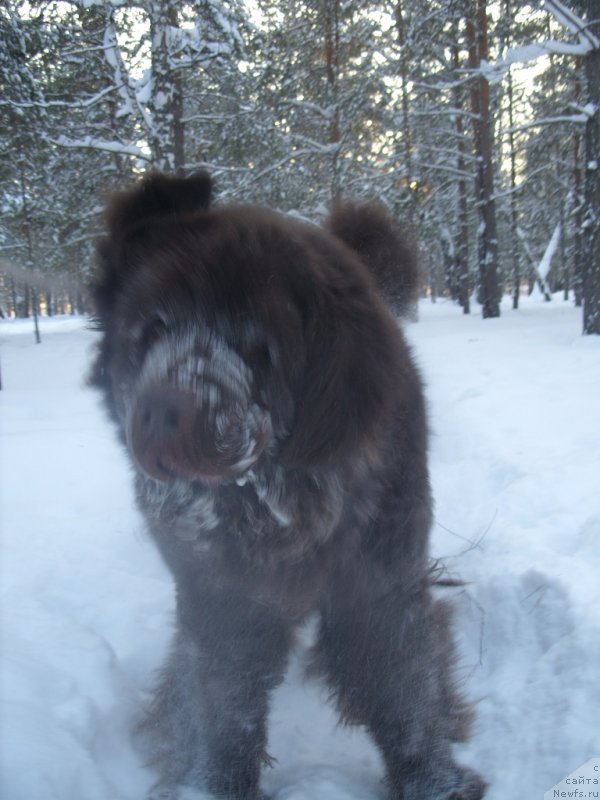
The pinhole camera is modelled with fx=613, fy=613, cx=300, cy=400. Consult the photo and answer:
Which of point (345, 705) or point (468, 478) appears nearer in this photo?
point (345, 705)

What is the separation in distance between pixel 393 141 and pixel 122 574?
1436 centimetres

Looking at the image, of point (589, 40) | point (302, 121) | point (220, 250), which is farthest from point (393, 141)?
point (220, 250)

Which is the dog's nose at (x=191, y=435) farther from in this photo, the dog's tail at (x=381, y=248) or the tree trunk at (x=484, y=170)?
the tree trunk at (x=484, y=170)

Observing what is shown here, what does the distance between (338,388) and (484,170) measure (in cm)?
1651

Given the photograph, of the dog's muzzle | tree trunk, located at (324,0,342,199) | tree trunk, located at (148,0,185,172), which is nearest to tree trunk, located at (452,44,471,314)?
tree trunk, located at (324,0,342,199)

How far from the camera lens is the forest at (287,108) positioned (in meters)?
8.59

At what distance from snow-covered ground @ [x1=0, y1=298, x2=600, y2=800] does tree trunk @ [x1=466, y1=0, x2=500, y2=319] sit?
12595 mm

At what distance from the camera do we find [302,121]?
13.5 meters


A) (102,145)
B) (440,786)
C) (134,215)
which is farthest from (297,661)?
(102,145)

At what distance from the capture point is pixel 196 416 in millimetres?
1461

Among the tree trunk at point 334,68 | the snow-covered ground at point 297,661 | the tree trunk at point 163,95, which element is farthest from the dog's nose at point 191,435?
the tree trunk at point 334,68

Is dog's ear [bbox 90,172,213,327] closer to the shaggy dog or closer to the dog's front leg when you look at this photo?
the shaggy dog

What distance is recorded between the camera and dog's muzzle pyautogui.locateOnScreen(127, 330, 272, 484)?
1.46m

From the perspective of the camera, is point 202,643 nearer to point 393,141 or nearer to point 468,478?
point 468,478
